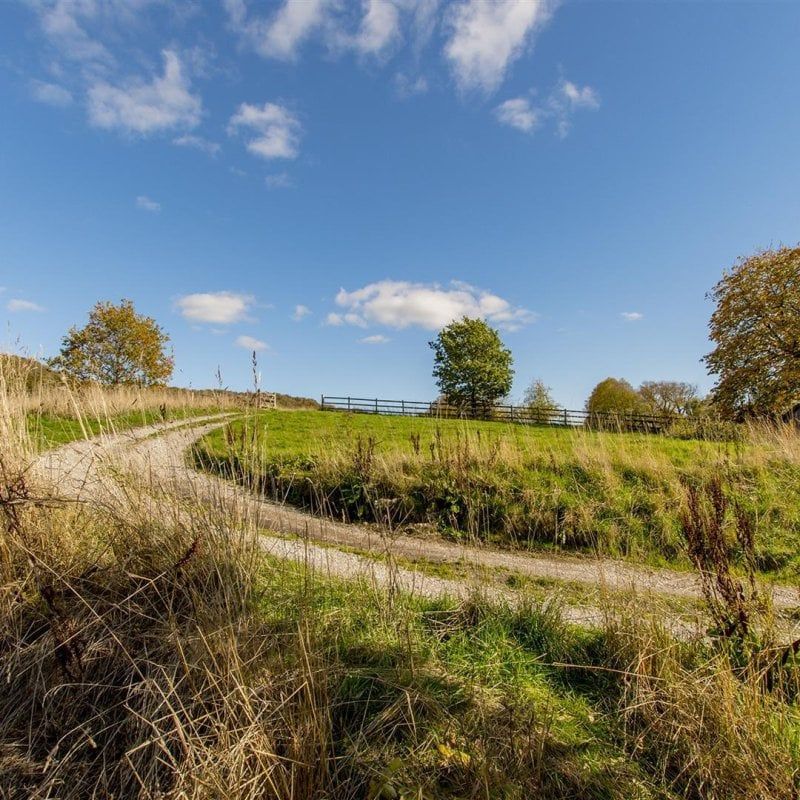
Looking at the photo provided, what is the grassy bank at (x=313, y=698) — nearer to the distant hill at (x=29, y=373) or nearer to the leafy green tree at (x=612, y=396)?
the distant hill at (x=29, y=373)

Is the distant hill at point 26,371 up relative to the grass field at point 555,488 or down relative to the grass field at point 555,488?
up

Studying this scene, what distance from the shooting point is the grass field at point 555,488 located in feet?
23.6

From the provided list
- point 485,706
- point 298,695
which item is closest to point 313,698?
point 298,695

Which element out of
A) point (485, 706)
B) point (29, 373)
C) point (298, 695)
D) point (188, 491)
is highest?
point (29, 373)

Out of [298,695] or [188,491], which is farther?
A: [188,491]

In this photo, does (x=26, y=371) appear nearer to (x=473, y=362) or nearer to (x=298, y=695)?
(x=298, y=695)

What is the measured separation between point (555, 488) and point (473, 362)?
3808 centimetres

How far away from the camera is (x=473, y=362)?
4569 cm

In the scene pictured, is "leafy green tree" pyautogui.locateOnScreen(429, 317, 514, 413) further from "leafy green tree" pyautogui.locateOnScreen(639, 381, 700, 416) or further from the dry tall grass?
the dry tall grass

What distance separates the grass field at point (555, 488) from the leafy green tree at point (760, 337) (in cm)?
1482

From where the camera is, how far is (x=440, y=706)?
245 centimetres

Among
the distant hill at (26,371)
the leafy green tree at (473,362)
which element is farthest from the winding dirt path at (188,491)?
the leafy green tree at (473,362)

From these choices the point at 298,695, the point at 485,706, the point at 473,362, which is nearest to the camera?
the point at 298,695

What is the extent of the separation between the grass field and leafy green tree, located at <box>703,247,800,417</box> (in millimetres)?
14820
